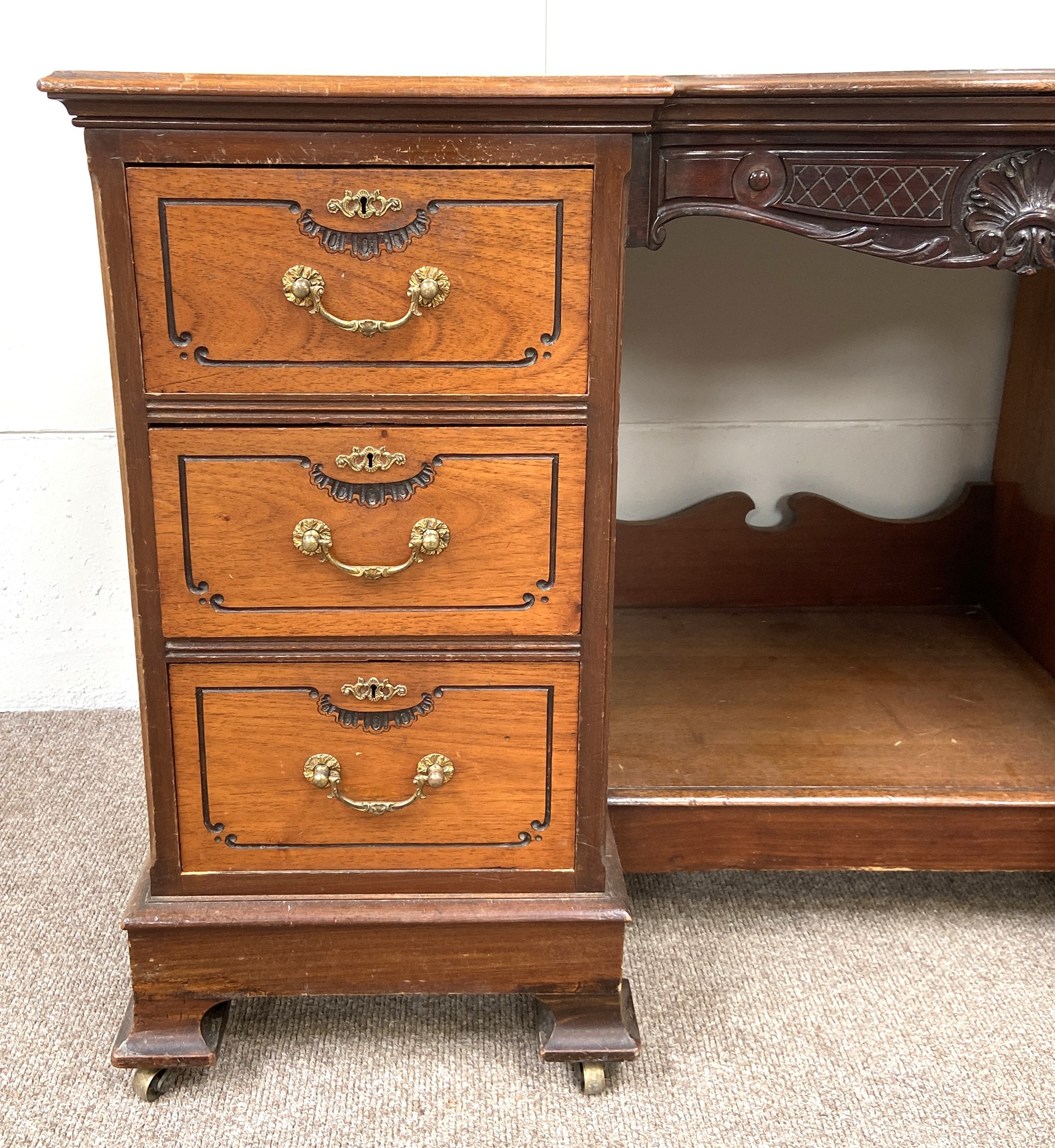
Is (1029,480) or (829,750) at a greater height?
(1029,480)

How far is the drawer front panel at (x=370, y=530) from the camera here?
111cm

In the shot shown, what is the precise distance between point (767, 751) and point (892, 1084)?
0.42m

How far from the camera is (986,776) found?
58.5 inches

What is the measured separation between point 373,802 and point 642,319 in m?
1.00

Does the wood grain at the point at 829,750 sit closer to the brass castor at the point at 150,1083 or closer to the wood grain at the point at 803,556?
the wood grain at the point at 803,556

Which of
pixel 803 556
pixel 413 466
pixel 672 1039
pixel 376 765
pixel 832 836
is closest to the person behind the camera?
pixel 413 466

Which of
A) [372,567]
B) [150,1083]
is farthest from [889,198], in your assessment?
[150,1083]

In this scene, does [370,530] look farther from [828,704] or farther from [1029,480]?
[1029,480]

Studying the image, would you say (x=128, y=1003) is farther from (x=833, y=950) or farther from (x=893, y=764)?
(x=893, y=764)

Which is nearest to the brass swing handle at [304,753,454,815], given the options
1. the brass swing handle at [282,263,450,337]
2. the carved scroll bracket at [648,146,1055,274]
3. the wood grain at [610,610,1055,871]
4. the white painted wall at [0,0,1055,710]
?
the wood grain at [610,610,1055,871]

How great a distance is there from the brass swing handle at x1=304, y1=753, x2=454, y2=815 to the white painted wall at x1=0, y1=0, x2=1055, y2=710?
2.88 feet

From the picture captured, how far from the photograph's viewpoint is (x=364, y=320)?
41.8 inches

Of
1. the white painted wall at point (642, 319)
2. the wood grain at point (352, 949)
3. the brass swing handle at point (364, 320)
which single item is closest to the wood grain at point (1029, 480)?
the white painted wall at point (642, 319)

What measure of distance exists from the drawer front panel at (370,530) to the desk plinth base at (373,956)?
31 centimetres
